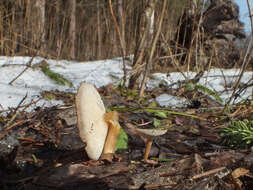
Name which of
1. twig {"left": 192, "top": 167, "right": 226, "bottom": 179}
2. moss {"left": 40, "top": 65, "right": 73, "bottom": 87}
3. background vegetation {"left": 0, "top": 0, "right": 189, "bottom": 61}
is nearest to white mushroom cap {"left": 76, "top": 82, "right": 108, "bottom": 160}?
twig {"left": 192, "top": 167, "right": 226, "bottom": 179}

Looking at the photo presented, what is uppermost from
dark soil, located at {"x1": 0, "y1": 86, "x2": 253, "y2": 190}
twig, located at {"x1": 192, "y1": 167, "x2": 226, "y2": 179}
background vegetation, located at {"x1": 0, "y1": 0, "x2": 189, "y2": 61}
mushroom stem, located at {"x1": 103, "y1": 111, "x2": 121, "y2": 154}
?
background vegetation, located at {"x1": 0, "y1": 0, "x2": 189, "y2": 61}

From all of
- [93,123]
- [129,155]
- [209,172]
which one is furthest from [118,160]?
[209,172]

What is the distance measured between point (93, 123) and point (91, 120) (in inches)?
0.7

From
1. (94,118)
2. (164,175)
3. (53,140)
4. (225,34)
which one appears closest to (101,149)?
(94,118)

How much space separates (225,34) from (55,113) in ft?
21.4

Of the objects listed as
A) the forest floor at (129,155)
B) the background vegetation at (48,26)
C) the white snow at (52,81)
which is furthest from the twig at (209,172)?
the background vegetation at (48,26)

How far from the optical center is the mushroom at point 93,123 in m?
0.74

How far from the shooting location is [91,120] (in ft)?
2.53

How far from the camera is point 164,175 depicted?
74 cm

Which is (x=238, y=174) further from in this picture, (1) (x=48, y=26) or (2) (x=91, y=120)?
(1) (x=48, y=26)

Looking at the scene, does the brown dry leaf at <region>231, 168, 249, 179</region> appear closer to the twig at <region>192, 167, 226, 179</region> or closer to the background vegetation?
the twig at <region>192, 167, 226, 179</region>

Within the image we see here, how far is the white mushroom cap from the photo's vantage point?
0.74 m

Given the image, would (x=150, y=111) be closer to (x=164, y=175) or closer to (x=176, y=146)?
(x=176, y=146)

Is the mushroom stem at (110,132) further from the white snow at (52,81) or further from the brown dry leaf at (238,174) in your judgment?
the white snow at (52,81)
